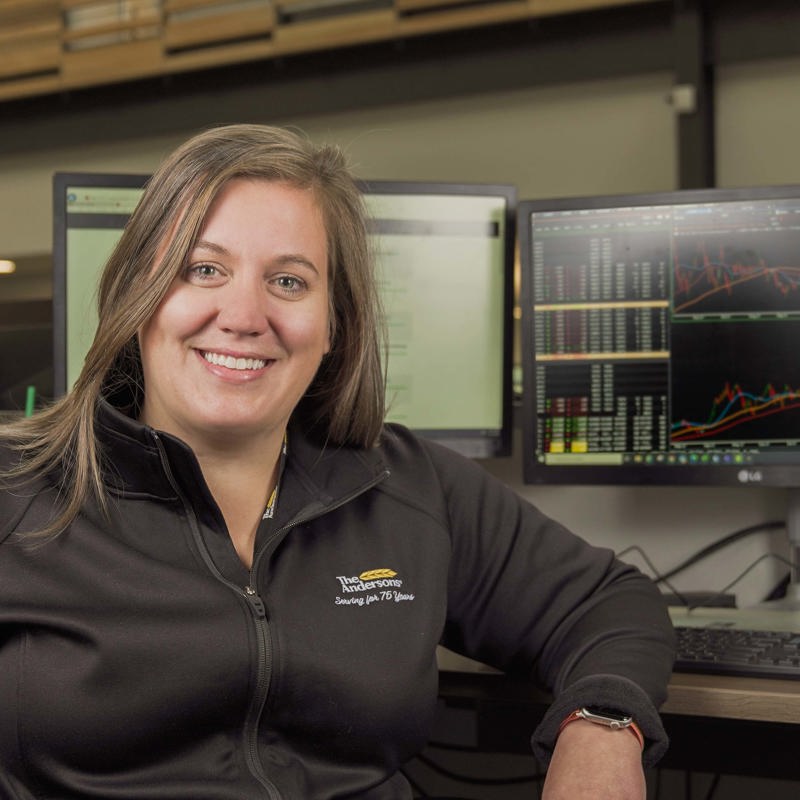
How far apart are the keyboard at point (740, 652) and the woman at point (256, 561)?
0.25 ft

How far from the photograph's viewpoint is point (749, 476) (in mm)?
1721

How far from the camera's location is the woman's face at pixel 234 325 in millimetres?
1207

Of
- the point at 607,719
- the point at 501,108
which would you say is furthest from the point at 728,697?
the point at 501,108

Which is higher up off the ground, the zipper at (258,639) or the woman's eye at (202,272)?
the woman's eye at (202,272)

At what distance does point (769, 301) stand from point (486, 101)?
6.37 feet

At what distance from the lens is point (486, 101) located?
3.50m

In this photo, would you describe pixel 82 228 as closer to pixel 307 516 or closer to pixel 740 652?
pixel 307 516

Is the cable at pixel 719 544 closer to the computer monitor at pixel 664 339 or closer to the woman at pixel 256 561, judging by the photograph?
the computer monitor at pixel 664 339

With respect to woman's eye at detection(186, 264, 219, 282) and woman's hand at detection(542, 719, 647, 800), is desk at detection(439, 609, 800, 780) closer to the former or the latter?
woman's hand at detection(542, 719, 647, 800)

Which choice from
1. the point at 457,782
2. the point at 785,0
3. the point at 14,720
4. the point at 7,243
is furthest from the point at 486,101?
the point at 14,720

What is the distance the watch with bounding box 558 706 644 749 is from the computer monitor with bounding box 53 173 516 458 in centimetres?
78

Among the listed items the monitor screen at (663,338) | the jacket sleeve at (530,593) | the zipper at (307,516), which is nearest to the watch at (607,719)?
the jacket sleeve at (530,593)

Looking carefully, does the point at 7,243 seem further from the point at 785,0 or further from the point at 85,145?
the point at 785,0

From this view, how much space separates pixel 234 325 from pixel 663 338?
791 mm
